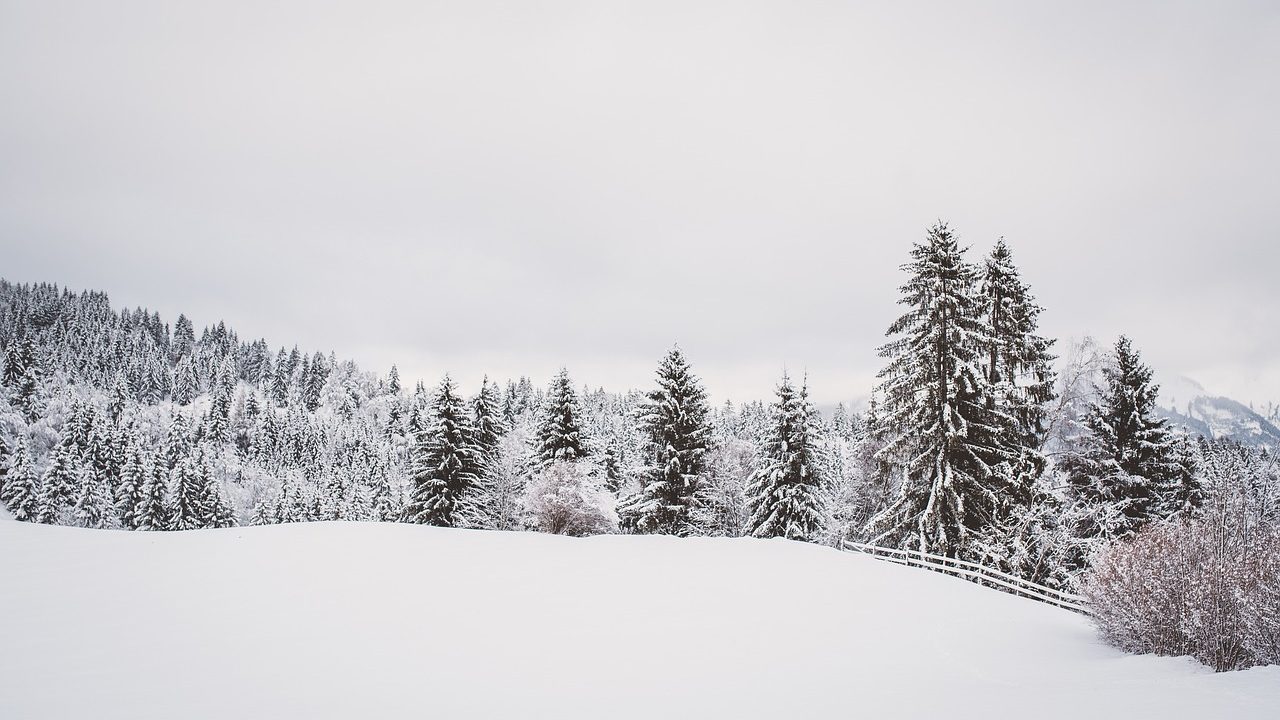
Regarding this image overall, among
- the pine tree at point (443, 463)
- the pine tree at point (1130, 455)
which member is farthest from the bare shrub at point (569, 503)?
the pine tree at point (1130, 455)

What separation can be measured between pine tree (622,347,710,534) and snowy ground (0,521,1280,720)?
43.4 feet

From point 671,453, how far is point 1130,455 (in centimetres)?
1949

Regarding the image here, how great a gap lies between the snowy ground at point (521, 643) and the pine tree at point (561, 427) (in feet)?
59.3

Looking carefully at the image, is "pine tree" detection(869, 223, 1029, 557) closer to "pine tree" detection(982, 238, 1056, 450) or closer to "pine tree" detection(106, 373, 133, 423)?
"pine tree" detection(982, 238, 1056, 450)

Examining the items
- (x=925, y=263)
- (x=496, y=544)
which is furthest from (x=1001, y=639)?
(x=496, y=544)

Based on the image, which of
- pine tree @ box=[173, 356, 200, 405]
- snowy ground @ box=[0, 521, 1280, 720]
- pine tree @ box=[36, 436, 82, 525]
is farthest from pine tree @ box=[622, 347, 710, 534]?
pine tree @ box=[173, 356, 200, 405]

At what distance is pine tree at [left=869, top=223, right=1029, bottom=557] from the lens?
63.7 ft

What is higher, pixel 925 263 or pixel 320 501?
pixel 925 263

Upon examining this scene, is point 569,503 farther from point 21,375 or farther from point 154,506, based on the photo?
point 21,375

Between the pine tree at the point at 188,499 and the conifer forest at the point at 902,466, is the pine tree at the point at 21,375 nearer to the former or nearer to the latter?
the conifer forest at the point at 902,466

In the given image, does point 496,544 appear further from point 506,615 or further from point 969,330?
point 969,330

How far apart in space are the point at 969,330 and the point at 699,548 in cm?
1266

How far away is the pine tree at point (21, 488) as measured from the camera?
53.2 m

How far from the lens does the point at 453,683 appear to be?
8.21 metres
